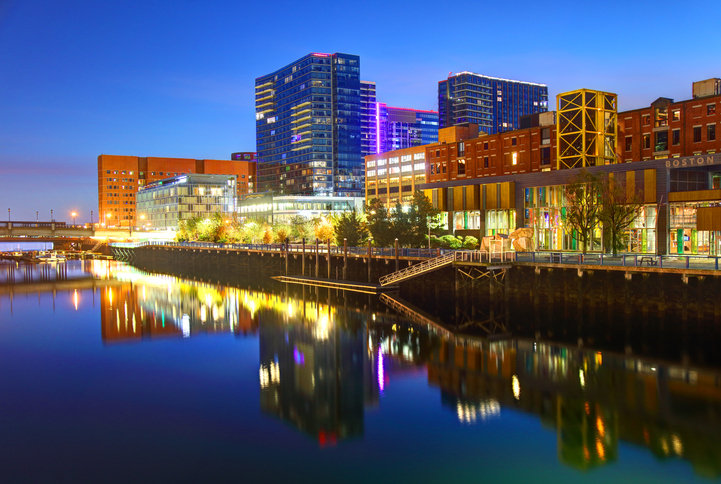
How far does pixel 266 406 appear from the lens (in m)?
26.8

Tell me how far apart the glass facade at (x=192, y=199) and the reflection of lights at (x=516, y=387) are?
522 feet

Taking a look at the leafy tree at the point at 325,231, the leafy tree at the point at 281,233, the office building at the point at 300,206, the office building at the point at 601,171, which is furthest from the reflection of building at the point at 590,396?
the office building at the point at 300,206

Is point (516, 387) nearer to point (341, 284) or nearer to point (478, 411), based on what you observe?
point (478, 411)

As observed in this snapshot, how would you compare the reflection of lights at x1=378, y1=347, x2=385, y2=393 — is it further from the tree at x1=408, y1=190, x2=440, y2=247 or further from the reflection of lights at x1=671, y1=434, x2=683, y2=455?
the tree at x1=408, y1=190, x2=440, y2=247

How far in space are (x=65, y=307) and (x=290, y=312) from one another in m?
26.8

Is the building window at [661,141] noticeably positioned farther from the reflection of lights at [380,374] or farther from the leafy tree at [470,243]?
the reflection of lights at [380,374]

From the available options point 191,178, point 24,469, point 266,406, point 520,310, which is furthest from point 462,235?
point 191,178

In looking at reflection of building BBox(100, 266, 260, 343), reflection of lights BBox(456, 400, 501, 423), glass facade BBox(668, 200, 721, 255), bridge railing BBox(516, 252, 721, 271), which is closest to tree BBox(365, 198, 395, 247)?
reflection of building BBox(100, 266, 260, 343)

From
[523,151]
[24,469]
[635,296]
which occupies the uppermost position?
[523,151]

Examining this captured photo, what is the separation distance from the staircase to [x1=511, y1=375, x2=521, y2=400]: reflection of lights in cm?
2262

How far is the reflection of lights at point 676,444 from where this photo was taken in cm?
2036

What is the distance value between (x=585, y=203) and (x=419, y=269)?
1923 centimetres

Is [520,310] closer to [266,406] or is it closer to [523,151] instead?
[266,406]

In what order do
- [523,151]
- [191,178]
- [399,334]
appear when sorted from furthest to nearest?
[191,178]
[523,151]
[399,334]
